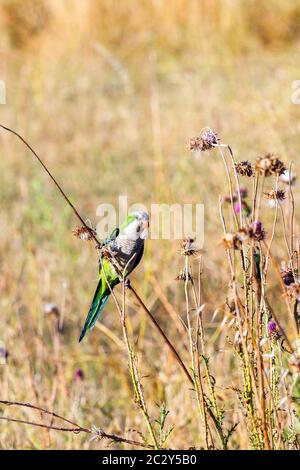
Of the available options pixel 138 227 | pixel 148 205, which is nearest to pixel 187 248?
pixel 138 227

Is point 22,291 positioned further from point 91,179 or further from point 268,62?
point 268,62

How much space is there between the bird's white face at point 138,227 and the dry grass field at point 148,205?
0.14 metres

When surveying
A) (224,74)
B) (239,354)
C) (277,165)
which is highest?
(224,74)

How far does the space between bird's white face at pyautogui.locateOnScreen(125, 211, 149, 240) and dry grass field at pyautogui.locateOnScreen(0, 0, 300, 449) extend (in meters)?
0.14

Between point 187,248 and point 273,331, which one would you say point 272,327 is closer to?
point 273,331

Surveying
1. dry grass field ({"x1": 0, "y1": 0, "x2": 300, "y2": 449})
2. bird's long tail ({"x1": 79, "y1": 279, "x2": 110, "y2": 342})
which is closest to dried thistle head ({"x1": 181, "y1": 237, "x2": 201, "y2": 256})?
dry grass field ({"x1": 0, "y1": 0, "x2": 300, "y2": 449})

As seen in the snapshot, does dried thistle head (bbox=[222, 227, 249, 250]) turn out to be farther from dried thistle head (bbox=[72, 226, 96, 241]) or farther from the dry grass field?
dried thistle head (bbox=[72, 226, 96, 241])

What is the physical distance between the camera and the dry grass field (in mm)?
1071

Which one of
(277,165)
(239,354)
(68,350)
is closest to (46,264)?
(68,350)

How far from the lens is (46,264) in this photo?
2.85m

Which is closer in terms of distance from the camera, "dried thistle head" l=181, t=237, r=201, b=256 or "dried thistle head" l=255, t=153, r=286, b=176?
"dried thistle head" l=255, t=153, r=286, b=176

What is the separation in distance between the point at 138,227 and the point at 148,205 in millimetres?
2010

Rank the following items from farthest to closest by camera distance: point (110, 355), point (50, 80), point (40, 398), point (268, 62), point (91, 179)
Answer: point (50, 80)
point (268, 62)
point (91, 179)
point (110, 355)
point (40, 398)

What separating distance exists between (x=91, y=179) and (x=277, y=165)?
313cm
